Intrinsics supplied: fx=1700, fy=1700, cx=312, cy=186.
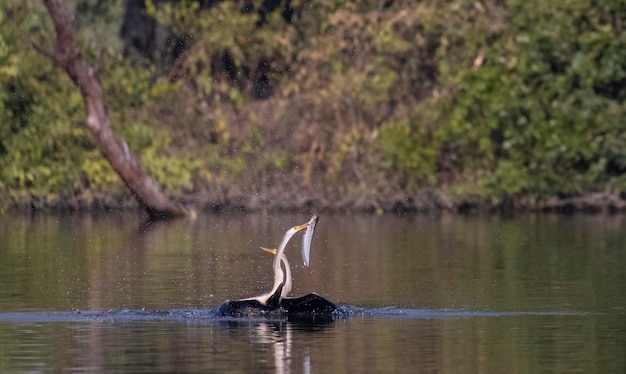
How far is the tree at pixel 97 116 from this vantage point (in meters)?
29.9

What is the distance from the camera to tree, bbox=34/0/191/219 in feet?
98.1

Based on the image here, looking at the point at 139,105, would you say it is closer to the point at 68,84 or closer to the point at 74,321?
the point at 68,84

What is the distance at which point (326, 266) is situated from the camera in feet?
71.3

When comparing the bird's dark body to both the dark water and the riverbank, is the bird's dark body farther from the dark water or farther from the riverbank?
the riverbank

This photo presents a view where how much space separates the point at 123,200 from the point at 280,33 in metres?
4.77

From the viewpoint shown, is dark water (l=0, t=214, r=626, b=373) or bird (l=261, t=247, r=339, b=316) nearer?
dark water (l=0, t=214, r=626, b=373)

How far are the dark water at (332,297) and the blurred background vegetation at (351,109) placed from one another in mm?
3645

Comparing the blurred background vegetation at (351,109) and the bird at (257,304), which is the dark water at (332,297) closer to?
the bird at (257,304)

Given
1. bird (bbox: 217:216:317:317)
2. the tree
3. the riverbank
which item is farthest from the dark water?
the riverbank

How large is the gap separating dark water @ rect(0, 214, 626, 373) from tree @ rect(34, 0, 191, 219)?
5.73 ft

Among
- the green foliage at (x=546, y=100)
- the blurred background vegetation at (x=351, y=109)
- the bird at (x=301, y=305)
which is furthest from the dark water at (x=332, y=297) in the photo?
the blurred background vegetation at (x=351, y=109)

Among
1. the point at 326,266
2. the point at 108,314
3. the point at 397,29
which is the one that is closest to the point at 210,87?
the point at 397,29

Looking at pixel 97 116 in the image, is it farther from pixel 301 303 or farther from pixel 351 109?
pixel 301 303

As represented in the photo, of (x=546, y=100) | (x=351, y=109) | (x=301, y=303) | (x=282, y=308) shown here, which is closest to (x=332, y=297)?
(x=282, y=308)
